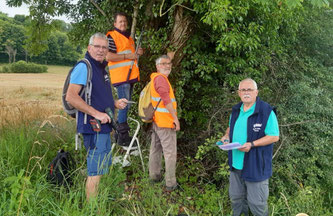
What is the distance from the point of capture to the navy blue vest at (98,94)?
283 cm

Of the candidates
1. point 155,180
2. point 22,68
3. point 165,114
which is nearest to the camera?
point 165,114

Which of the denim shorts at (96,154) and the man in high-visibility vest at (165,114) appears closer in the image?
the denim shorts at (96,154)

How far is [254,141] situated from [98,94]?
6.01 feet

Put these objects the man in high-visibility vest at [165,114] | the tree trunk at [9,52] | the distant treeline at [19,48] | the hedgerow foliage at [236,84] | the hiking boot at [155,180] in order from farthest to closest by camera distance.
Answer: the tree trunk at [9,52] → the distant treeline at [19,48] → the hedgerow foliage at [236,84] → the hiking boot at [155,180] → the man in high-visibility vest at [165,114]

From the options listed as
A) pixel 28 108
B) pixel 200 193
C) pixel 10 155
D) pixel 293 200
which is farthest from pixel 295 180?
pixel 28 108

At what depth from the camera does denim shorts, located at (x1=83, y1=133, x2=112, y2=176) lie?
9.29 ft

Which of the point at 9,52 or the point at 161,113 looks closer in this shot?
the point at 161,113

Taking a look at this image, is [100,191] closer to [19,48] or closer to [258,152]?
[258,152]

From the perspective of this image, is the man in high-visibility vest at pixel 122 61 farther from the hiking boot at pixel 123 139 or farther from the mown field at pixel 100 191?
the mown field at pixel 100 191

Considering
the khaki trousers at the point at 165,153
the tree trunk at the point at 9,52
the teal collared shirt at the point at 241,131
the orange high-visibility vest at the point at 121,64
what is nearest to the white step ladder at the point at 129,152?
the khaki trousers at the point at 165,153

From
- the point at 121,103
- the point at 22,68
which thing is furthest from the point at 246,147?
the point at 22,68

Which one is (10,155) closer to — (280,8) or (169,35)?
(169,35)

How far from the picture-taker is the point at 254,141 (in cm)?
273

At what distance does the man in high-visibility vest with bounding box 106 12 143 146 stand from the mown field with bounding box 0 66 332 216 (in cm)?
77
